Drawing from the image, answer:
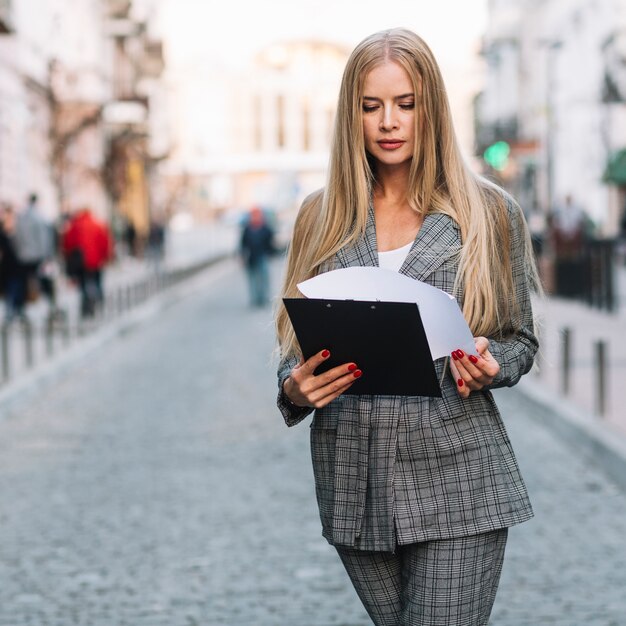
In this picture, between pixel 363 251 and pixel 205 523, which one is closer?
pixel 363 251

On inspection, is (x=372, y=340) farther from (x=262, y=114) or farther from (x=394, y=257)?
(x=262, y=114)

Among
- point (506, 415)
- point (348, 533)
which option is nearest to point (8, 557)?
point (348, 533)

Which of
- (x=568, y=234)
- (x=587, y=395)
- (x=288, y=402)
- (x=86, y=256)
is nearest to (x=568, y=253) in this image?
(x=568, y=234)

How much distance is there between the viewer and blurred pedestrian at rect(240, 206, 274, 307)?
83.8ft

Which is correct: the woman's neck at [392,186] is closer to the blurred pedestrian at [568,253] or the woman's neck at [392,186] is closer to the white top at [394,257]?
the white top at [394,257]

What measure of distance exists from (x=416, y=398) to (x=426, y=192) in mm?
449

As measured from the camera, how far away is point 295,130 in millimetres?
132500

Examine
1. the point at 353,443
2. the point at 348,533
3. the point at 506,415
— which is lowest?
the point at 506,415

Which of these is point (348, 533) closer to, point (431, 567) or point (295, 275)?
point (431, 567)

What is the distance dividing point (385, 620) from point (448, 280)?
2.45 ft

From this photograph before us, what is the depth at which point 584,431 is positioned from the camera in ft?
32.2

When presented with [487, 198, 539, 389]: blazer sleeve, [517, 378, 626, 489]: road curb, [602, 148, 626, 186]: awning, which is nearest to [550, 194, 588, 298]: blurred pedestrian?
[602, 148, 626, 186]: awning

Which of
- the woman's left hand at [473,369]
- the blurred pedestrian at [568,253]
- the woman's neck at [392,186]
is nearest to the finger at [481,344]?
the woman's left hand at [473,369]

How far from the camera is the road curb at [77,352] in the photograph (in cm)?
1283
